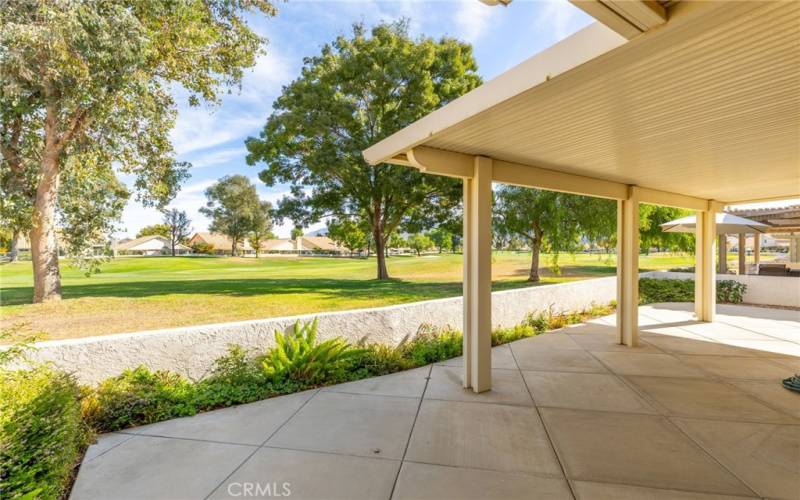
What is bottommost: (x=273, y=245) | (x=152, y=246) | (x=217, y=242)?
(x=152, y=246)

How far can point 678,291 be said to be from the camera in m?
10.4

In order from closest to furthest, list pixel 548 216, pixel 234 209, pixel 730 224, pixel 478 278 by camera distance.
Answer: pixel 478 278 < pixel 730 224 < pixel 548 216 < pixel 234 209

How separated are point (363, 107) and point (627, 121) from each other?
11332 millimetres

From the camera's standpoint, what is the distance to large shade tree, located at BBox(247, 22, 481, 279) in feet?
39.4

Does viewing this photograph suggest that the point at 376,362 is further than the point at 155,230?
No

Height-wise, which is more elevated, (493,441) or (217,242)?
(217,242)

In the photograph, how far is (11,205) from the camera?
7.50 meters

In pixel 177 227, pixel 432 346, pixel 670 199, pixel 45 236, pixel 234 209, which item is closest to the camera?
pixel 432 346

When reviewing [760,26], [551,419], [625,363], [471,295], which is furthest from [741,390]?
[760,26]

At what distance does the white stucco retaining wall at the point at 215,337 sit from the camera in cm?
348

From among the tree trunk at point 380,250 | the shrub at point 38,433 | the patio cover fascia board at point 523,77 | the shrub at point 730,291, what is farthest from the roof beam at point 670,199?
the tree trunk at point 380,250

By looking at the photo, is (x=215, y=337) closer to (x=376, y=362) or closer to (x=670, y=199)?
(x=376, y=362)

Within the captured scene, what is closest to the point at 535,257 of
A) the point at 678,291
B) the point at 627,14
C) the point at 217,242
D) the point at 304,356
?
the point at 678,291

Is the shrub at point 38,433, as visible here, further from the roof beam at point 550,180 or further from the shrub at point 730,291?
the shrub at point 730,291
